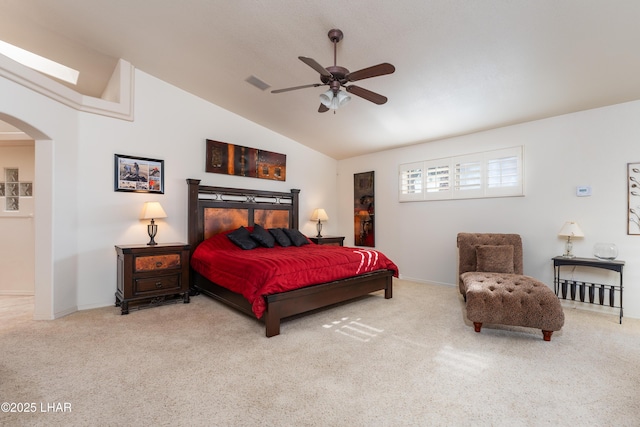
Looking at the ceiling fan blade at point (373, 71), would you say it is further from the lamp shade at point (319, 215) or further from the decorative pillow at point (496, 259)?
the lamp shade at point (319, 215)

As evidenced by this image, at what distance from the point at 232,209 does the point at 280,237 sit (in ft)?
3.40

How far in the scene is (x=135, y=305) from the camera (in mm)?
4016

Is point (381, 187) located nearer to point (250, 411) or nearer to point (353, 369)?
point (353, 369)

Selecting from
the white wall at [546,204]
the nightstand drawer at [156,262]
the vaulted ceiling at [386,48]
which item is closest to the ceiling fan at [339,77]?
the vaulted ceiling at [386,48]

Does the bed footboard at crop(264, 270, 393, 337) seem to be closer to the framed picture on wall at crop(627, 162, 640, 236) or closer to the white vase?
the white vase

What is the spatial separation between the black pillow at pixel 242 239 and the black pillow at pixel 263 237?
0.08 meters

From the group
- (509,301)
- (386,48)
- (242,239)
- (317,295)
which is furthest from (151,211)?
(509,301)

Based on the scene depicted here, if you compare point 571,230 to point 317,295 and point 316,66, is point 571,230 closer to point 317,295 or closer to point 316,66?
point 317,295

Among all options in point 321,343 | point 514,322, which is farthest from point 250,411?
point 514,322

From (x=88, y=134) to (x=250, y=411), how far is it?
406 centimetres

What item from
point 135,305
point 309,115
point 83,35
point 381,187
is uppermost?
point 83,35

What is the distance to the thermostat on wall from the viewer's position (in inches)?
154

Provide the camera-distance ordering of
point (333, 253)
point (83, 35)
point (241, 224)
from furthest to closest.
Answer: point (241, 224), point (333, 253), point (83, 35)

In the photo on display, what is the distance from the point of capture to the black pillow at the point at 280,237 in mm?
5000
